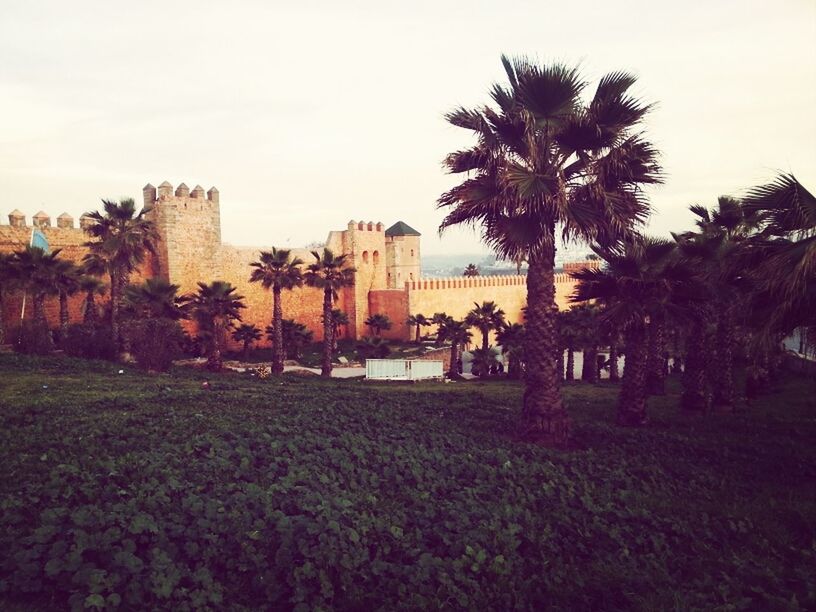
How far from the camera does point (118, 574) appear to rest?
3695 mm

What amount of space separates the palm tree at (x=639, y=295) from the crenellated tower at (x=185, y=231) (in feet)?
77.7

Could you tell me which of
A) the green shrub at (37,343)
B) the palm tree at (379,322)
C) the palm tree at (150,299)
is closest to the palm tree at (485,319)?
the palm tree at (379,322)

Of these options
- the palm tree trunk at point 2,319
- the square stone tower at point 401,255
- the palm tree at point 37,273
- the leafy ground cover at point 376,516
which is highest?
the square stone tower at point 401,255

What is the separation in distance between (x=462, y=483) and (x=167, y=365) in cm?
1445

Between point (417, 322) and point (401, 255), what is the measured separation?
892 cm

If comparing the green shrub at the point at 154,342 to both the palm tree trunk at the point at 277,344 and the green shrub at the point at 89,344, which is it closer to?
the green shrub at the point at 89,344

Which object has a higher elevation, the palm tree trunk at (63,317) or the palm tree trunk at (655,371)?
the palm tree trunk at (63,317)

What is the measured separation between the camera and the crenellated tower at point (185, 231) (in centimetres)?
2842

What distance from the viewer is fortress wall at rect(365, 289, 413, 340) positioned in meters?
40.0

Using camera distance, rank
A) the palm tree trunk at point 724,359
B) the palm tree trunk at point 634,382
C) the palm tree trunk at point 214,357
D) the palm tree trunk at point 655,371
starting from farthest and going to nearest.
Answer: the palm tree trunk at point 214,357 < the palm tree trunk at point 655,371 < the palm tree trunk at point 724,359 < the palm tree trunk at point 634,382

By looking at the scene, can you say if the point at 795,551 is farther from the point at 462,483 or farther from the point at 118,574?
the point at 118,574

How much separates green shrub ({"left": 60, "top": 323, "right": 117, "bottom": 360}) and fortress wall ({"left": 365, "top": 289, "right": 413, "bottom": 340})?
22.3m

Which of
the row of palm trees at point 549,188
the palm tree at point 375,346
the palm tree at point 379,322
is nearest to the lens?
the row of palm trees at point 549,188

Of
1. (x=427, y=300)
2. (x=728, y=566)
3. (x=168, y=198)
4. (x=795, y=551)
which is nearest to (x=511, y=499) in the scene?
(x=728, y=566)
